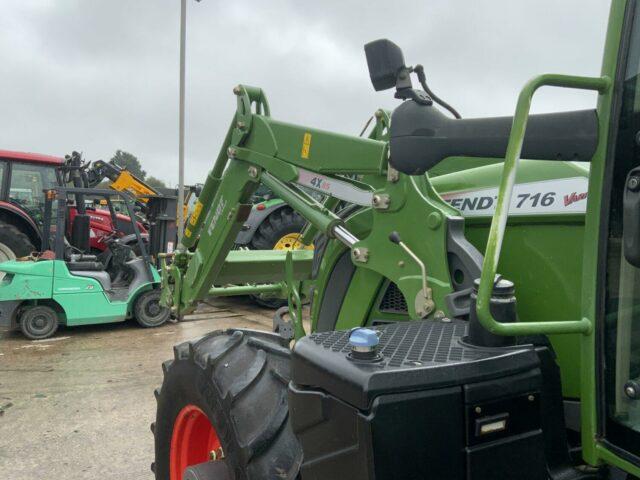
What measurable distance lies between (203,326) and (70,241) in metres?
2.83

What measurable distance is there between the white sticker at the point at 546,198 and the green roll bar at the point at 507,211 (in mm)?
504

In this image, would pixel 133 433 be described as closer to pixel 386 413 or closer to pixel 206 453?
pixel 206 453

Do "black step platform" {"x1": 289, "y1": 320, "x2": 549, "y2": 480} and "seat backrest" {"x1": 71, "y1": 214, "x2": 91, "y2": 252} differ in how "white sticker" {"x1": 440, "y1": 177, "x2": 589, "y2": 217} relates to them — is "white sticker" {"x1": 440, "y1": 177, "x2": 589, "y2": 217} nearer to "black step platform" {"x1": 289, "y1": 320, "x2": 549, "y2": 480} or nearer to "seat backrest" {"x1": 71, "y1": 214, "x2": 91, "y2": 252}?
"black step platform" {"x1": 289, "y1": 320, "x2": 549, "y2": 480}

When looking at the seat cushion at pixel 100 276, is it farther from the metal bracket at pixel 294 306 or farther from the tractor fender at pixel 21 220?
the metal bracket at pixel 294 306

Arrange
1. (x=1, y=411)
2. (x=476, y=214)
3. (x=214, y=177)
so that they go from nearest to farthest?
(x=476, y=214) < (x=214, y=177) < (x=1, y=411)

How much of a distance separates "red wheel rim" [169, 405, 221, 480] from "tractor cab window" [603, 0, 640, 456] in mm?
1501

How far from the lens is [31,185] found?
889 cm

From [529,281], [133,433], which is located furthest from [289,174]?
[133,433]

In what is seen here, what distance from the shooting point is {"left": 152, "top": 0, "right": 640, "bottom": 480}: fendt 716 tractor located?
106cm

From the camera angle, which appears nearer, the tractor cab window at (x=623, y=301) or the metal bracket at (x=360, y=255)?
the tractor cab window at (x=623, y=301)

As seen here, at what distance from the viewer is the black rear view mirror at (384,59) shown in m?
1.53

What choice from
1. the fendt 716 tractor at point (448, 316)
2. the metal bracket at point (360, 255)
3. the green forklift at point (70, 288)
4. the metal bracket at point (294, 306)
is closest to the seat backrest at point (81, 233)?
the green forklift at point (70, 288)

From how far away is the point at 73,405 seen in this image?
4160mm

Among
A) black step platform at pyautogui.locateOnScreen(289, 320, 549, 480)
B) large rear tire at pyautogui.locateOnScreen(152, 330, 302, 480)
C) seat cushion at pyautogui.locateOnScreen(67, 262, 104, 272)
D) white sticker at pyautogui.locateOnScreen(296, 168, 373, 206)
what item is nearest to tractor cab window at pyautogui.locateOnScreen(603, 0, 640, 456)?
black step platform at pyautogui.locateOnScreen(289, 320, 549, 480)
